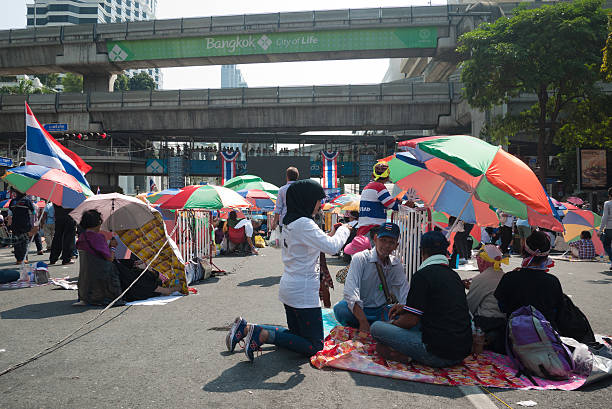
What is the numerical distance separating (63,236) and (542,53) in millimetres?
19261

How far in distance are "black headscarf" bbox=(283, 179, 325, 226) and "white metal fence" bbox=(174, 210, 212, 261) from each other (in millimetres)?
6307

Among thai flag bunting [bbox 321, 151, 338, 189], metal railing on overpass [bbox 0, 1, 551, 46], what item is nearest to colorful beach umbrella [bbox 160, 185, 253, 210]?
metal railing on overpass [bbox 0, 1, 551, 46]

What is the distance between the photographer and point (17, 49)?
3662 cm

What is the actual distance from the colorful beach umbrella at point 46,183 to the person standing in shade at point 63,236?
1701 millimetres

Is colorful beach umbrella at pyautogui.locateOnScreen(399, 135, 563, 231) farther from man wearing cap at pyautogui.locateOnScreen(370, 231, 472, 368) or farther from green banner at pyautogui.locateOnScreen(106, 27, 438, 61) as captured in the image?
green banner at pyautogui.locateOnScreen(106, 27, 438, 61)

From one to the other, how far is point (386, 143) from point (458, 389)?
38.1 meters

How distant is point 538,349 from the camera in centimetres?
434

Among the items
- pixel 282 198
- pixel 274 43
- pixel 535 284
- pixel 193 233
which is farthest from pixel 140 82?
pixel 535 284

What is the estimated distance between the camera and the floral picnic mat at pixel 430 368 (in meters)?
4.23

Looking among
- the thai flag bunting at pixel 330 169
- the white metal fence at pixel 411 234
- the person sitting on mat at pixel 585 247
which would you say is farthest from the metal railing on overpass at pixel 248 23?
the white metal fence at pixel 411 234

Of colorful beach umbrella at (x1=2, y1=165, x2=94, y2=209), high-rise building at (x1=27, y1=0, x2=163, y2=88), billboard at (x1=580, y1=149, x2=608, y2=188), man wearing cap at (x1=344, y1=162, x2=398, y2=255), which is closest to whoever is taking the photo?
man wearing cap at (x1=344, y1=162, x2=398, y2=255)

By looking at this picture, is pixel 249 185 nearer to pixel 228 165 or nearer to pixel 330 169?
pixel 330 169

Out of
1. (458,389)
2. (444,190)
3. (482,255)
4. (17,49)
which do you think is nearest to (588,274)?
(444,190)

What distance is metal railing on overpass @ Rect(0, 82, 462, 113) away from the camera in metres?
33.9
